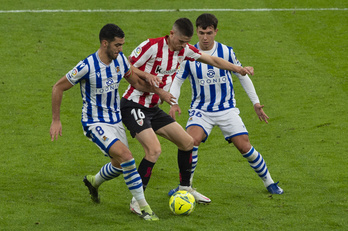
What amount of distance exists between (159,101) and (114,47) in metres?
1.09

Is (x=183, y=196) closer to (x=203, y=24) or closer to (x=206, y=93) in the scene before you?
(x=206, y=93)

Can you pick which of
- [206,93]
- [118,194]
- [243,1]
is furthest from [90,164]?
[243,1]

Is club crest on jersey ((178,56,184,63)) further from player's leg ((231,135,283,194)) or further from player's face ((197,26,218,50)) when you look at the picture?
player's leg ((231,135,283,194))

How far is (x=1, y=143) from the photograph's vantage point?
11203mm

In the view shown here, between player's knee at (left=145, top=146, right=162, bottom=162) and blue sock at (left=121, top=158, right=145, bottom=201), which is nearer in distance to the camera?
blue sock at (left=121, top=158, right=145, bottom=201)

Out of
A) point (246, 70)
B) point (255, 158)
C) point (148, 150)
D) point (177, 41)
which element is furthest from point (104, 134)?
point (255, 158)

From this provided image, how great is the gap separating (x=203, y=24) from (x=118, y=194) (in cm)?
258

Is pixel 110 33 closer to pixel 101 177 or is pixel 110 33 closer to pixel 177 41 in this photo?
pixel 177 41

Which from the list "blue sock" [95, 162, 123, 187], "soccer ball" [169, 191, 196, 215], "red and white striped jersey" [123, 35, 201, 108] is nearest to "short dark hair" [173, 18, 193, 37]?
"red and white striped jersey" [123, 35, 201, 108]

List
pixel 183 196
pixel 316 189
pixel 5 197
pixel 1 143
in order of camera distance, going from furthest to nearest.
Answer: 1. pixel 1 143
2. pixel 316 189
3. pixel 5 197
4. pixel 183 196

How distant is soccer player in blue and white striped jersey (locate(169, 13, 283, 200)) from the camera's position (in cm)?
884

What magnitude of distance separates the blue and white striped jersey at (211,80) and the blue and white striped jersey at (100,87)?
53.3 inches

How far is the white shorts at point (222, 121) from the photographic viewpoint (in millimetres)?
8867

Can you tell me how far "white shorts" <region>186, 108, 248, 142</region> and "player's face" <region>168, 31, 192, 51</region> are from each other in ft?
3.91
